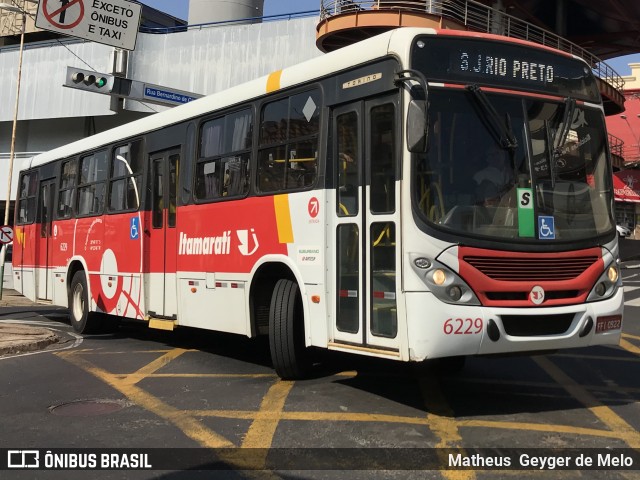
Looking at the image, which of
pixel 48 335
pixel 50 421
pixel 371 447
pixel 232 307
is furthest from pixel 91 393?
pixel 48 335

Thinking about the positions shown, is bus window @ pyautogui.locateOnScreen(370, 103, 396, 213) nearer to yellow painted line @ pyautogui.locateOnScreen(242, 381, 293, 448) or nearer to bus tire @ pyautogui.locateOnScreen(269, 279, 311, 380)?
bus tire @ pyautogui.locateOnScreen(269, 279, 311, 380)

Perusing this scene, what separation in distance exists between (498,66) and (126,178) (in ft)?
20.4

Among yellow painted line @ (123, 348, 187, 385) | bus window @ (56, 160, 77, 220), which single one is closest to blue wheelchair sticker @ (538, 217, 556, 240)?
yellow painted line @ (123, 348, 187, 385)

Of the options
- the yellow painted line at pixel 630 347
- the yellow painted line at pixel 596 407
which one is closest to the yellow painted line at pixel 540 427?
the yellow painted line at pixel 596 407

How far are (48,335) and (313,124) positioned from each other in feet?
20.9

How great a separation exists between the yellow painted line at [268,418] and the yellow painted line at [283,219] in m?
1.55

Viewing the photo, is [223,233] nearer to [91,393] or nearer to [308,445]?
[91,393]

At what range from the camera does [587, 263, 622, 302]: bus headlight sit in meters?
5.62

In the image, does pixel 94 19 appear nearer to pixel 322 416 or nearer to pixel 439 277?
pixel 322 416

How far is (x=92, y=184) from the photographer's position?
10820mm

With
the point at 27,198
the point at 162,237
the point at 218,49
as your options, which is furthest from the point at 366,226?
the point at 218,49

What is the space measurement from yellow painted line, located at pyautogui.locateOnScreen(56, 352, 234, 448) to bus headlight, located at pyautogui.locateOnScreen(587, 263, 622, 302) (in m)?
3.39

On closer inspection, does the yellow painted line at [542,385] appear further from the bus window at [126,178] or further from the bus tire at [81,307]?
the bus tire at [81,307]

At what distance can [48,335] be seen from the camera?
10203mm
